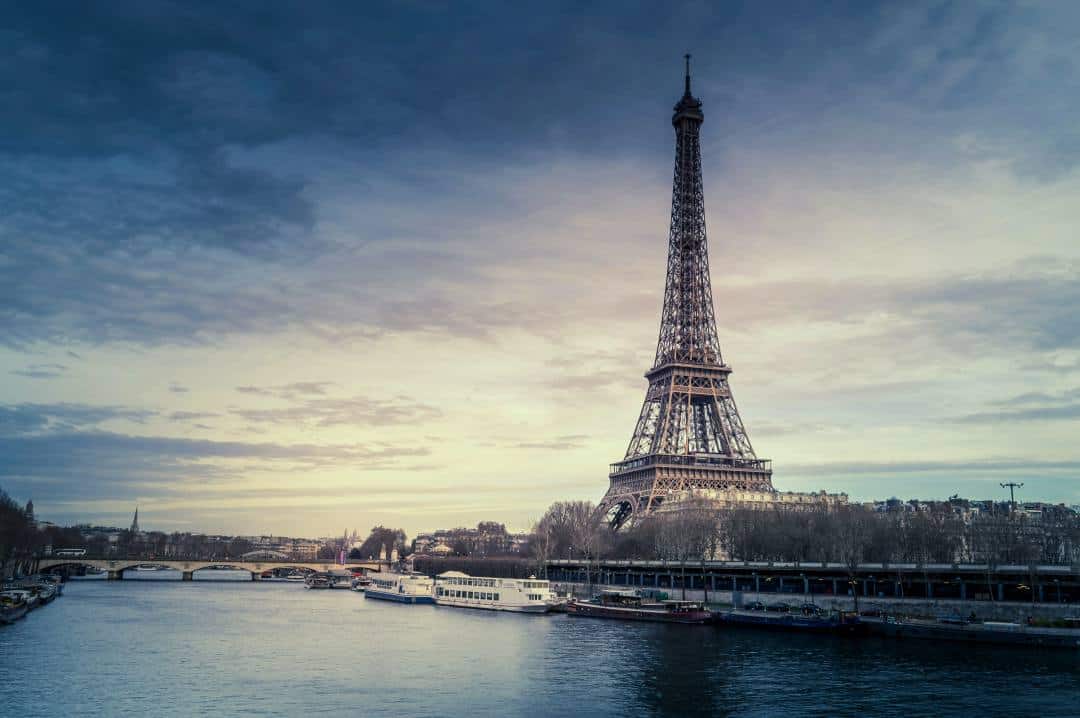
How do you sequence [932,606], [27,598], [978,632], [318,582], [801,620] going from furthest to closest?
[318,582], [27,598], [932,606], [801,620], [978,632]

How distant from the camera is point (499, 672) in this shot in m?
48.4

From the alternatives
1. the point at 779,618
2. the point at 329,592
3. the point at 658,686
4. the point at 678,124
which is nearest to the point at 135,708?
the point at 658,686

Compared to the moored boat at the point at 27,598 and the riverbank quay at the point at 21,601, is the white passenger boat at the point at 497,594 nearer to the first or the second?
the riverbank quay at the point at 21,601

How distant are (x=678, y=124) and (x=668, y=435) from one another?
4987 cm

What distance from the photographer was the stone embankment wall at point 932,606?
213 feet

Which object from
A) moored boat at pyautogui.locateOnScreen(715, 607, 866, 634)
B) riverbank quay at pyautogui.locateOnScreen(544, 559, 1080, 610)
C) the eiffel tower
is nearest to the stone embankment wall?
riverbank quay at pyautogui.locateOnScreen(544, 559, 1080, 610)

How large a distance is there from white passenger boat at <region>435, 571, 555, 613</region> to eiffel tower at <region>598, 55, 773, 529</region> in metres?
28.2

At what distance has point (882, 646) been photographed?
197ft

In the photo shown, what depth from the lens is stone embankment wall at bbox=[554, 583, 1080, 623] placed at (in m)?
65.1

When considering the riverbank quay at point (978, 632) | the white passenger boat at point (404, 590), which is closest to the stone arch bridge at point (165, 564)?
the white passenger boat at point (404, 590)

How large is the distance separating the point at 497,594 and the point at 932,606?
45.5 m

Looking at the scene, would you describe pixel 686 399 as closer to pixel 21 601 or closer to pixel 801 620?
pixel 801 620

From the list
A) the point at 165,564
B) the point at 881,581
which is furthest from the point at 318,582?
the point at 881,581

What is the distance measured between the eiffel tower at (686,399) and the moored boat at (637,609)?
32.3 meters
